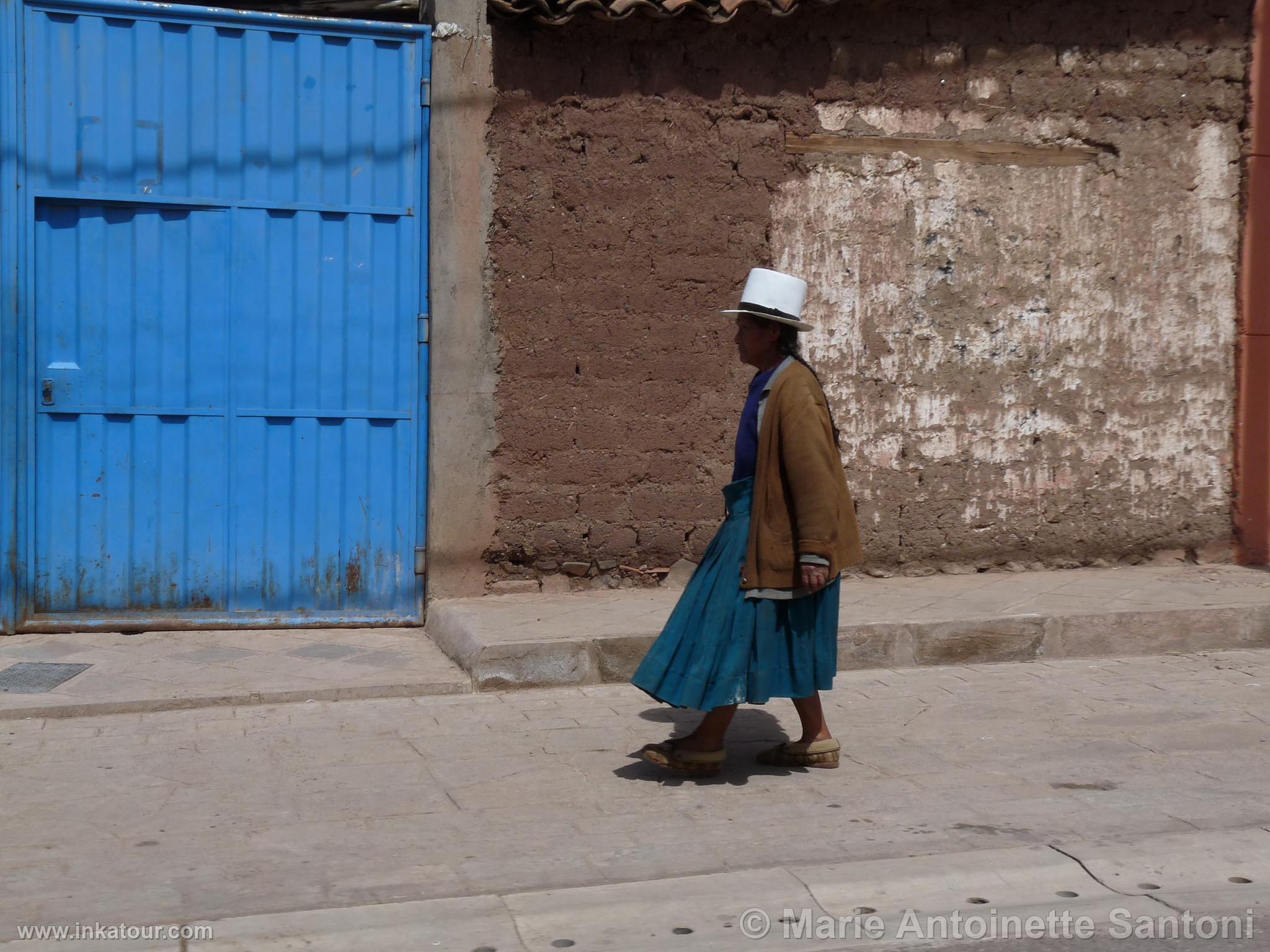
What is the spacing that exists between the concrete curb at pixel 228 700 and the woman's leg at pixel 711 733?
154cm

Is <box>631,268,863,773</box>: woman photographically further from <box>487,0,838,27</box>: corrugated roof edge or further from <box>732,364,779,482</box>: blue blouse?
<box>487,0,838,27</box>: corrugated roof edge

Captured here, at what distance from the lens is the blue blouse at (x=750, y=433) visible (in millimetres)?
4641

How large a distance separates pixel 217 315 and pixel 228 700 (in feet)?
6.56

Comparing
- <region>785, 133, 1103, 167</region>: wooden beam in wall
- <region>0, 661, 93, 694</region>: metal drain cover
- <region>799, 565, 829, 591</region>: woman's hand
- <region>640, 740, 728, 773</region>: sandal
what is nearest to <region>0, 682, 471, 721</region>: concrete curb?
<region>0, 661, 93, 694</region>: metal drain cover

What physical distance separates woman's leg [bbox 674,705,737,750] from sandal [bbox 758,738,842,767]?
0.95 ft

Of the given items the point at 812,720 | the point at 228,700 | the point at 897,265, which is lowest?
the point at 228,700

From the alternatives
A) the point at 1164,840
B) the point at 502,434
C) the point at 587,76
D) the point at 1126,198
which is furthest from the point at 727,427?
the point at 1164,840

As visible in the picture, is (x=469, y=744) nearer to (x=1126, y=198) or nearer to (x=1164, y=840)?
(x=1164, y=840)

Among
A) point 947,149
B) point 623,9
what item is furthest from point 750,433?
point 947,149

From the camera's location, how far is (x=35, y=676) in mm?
5840

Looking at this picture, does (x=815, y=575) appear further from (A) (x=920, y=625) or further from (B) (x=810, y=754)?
(A) (x=920, y=625)

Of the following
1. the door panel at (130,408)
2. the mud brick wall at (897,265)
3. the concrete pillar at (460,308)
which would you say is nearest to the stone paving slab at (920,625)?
the concrete pillar at (460,308)

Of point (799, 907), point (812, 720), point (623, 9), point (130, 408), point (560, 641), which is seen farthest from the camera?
point (623, 9)

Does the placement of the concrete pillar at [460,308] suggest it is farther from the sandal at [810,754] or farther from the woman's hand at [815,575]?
the woman's hand at [815,575]
